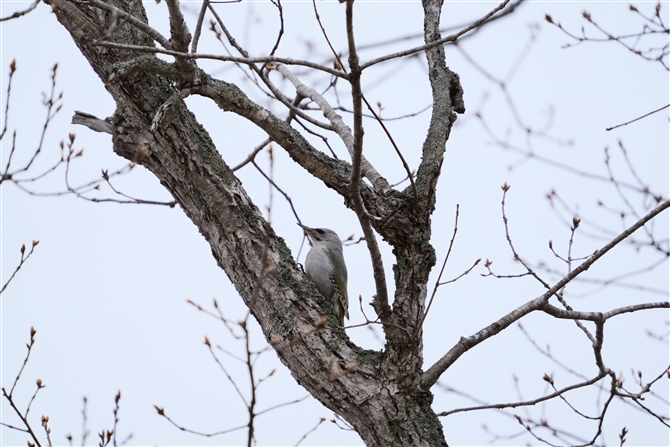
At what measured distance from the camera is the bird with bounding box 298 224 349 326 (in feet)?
18.0

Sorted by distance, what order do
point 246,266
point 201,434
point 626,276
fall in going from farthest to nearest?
point 626,276 → point 246,266 → point 201,434

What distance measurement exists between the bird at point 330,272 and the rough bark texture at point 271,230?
1.92 meters

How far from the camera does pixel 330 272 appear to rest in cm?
551

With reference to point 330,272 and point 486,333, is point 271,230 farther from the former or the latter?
point 330,272

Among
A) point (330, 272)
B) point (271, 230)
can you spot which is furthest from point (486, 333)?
point (330, 272)

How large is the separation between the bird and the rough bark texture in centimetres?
192

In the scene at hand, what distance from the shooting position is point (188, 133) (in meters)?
3.37

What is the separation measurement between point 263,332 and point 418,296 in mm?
836

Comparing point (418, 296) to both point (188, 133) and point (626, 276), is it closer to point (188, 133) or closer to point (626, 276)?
point (188, 133)

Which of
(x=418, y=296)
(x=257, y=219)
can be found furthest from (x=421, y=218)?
(x=257, y=219)

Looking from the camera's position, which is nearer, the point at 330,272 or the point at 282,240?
the point at 282,240

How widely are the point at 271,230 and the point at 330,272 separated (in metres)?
2.28

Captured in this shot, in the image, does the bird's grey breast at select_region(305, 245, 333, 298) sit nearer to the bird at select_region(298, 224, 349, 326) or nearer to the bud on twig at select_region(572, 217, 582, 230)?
the bird at select_region(298, 224, 349, 326)

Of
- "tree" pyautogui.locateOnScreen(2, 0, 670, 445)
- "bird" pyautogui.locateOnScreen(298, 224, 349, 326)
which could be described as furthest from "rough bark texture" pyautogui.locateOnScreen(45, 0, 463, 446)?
"bird" pyautogui.locateOnScreen(298, 224, 349, 326)
